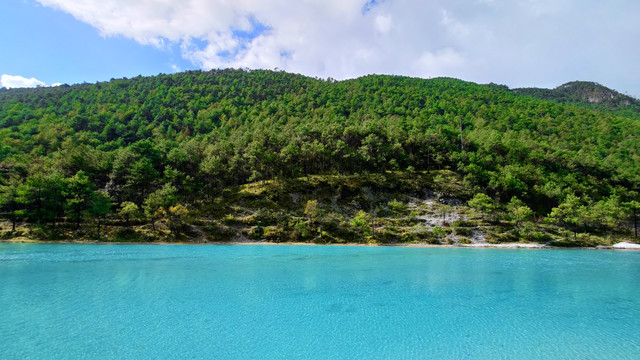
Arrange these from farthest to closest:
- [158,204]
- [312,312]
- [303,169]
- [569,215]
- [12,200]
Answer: [303,169], [569,215], [158,204], [12,200], [312,312]

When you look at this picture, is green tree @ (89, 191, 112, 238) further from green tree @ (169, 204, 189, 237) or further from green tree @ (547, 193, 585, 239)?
green tree @ (547, 193, 585, 239)

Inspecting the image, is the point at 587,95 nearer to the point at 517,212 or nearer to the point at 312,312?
the point at 517,212

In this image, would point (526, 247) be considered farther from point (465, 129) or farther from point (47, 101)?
point (47, 101)

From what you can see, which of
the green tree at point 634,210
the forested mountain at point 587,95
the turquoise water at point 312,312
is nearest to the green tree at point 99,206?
the turquoise water at point 312,312

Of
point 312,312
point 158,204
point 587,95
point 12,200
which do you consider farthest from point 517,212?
point 587,95

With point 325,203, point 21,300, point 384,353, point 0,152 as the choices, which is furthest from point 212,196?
point 384,353

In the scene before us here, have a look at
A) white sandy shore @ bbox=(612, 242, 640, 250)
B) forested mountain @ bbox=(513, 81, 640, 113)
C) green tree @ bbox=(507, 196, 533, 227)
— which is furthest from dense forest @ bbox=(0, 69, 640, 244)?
forested mountain @ bbox=(513, 81, 640, 113)

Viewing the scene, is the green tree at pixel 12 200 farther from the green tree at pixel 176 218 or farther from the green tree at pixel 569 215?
the green tree at pixel 569 215
